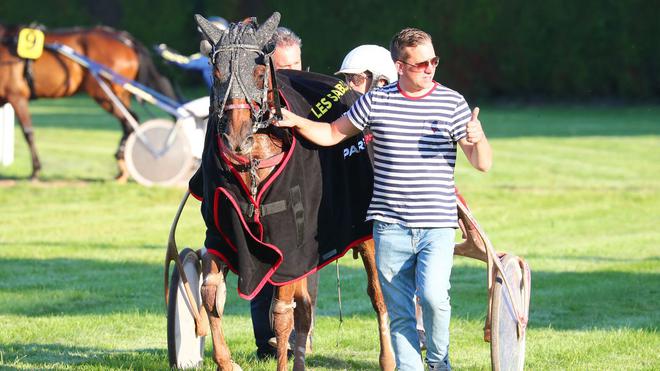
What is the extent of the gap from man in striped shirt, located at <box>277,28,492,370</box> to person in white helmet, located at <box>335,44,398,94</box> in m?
1.59

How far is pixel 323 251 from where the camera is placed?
18.2 feet

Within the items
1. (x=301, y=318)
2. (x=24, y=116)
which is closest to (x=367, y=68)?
(x=301, y=318)

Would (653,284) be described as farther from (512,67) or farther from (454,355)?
(512,67)

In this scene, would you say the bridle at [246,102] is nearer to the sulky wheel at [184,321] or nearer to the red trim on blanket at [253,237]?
the red trim on blanket at [253,237]

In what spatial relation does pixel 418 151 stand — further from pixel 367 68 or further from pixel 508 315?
pixel 367 68

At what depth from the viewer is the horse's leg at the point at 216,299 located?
5445 mm

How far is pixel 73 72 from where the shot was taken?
15.0 metres

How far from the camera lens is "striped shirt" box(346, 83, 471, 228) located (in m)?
5.08

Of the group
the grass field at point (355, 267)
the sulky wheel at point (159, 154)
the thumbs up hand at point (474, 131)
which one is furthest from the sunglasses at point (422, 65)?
the sulky wheel at point (159, 154)

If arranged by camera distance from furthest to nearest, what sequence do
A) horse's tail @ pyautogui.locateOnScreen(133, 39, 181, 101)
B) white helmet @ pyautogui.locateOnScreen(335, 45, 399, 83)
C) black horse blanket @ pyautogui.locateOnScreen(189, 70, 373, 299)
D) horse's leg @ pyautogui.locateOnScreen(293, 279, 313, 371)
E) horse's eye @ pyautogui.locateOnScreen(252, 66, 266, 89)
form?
1. horse's tail @ pyautogui.locateOnScreen(133, 39, 181, 101)
2. white helmet @ pyautogui.locateOnScreen(335, 45, 399, 83)
3. horse's leg @ pyautogui.locateOnScreen(293, 279, 313, 371)
4. black horse blanket @ pyautogui.locateOnScreen(189, 70, 373, 299)
5. horse's eye @ pyautogui.locateOnScreen(252, 66, 266, 89)

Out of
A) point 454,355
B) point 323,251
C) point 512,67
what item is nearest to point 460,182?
point 454,355

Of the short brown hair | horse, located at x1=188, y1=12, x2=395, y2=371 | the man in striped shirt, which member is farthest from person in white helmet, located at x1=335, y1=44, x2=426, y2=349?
the short brown hair

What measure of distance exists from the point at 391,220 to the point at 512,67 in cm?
2305

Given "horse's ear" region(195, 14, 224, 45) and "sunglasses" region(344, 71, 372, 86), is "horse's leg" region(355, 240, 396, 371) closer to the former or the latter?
"sunglasses" region(344, 71, 372, 86)
